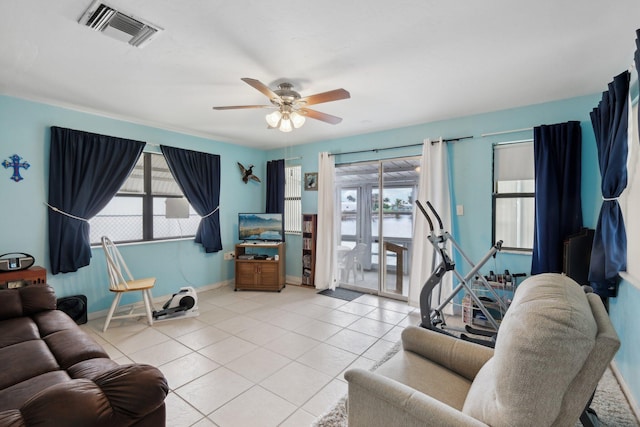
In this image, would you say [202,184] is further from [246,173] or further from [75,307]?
[75,307]

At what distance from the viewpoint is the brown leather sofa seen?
94 cm

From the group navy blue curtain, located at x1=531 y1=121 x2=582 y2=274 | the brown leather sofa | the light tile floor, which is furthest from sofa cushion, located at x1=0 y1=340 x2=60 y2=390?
navy blue curtain, located at x1=531 y1=121 x2=582 y2=274

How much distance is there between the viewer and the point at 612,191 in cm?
239

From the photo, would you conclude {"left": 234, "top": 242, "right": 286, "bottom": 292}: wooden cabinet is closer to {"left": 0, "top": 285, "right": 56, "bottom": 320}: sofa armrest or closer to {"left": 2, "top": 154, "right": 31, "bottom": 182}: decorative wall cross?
{"left": 0, "top": 285, "right": 56, "bottom": 320}: sofa armrest

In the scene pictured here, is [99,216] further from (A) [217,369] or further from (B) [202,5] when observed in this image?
(B) [202,5]

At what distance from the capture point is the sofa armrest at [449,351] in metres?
1.60

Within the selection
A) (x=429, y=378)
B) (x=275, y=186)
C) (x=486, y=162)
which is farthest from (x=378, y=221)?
(x=429, y=378)

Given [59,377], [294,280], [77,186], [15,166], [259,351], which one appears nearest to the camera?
[59,377]

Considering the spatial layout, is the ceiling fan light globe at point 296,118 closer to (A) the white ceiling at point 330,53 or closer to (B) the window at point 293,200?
(A) the white ceiling at point 330,53

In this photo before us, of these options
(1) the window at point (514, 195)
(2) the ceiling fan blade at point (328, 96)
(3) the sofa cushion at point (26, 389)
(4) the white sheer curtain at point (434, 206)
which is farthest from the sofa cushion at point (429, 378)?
(1) the window at point (514, 195)

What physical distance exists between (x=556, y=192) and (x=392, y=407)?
304 cm

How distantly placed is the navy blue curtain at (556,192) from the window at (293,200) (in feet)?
11.5

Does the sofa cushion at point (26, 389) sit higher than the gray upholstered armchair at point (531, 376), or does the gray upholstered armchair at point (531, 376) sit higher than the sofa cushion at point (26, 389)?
the gray upholstered armchair at point (531, 376)

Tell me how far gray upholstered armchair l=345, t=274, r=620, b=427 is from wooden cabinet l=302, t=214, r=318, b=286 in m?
3.70
